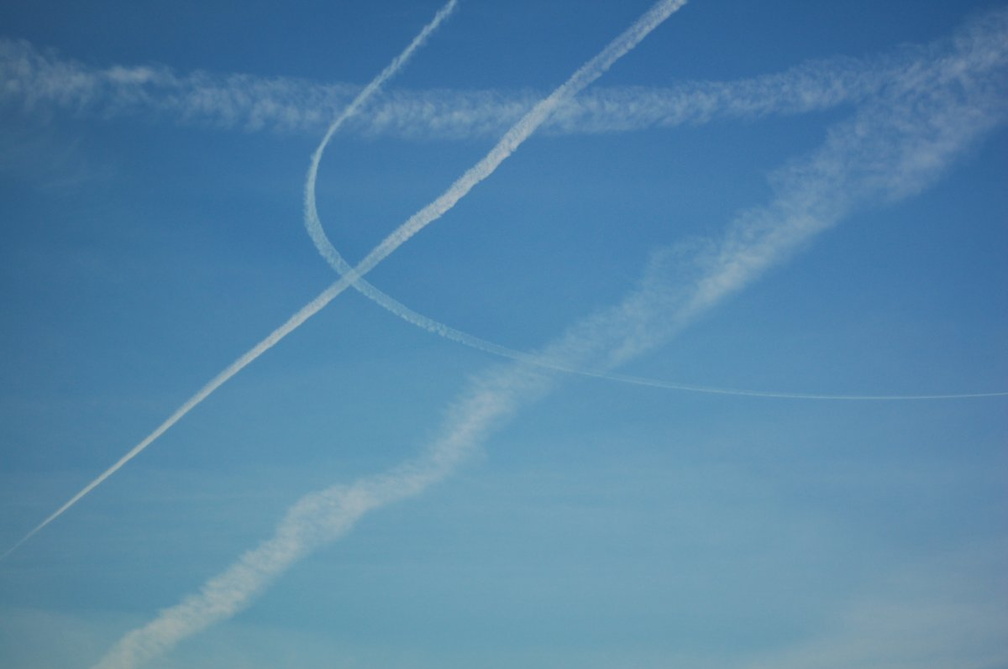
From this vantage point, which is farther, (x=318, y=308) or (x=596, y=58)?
(x=318, y=308)

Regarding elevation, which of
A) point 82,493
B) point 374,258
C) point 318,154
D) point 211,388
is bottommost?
point 82,493

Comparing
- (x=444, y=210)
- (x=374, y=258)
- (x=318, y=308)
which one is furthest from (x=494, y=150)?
(x=318, y=308)

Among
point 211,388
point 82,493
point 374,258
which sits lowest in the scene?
point 82,493

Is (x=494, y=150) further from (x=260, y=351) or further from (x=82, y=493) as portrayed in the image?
(x=82, y=493)

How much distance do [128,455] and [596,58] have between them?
19.3m

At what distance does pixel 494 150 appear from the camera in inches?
1172

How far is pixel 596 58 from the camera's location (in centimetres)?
2895

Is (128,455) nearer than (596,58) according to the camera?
No

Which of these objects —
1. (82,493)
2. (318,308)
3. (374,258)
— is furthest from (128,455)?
(374,258)

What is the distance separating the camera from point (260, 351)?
31.8 m

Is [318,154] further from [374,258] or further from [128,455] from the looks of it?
[128,455]

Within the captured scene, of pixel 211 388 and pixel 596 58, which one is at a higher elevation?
pixel 596 58

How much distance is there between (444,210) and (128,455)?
12939 millimetres

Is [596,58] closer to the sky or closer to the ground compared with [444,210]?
closer to the sky
